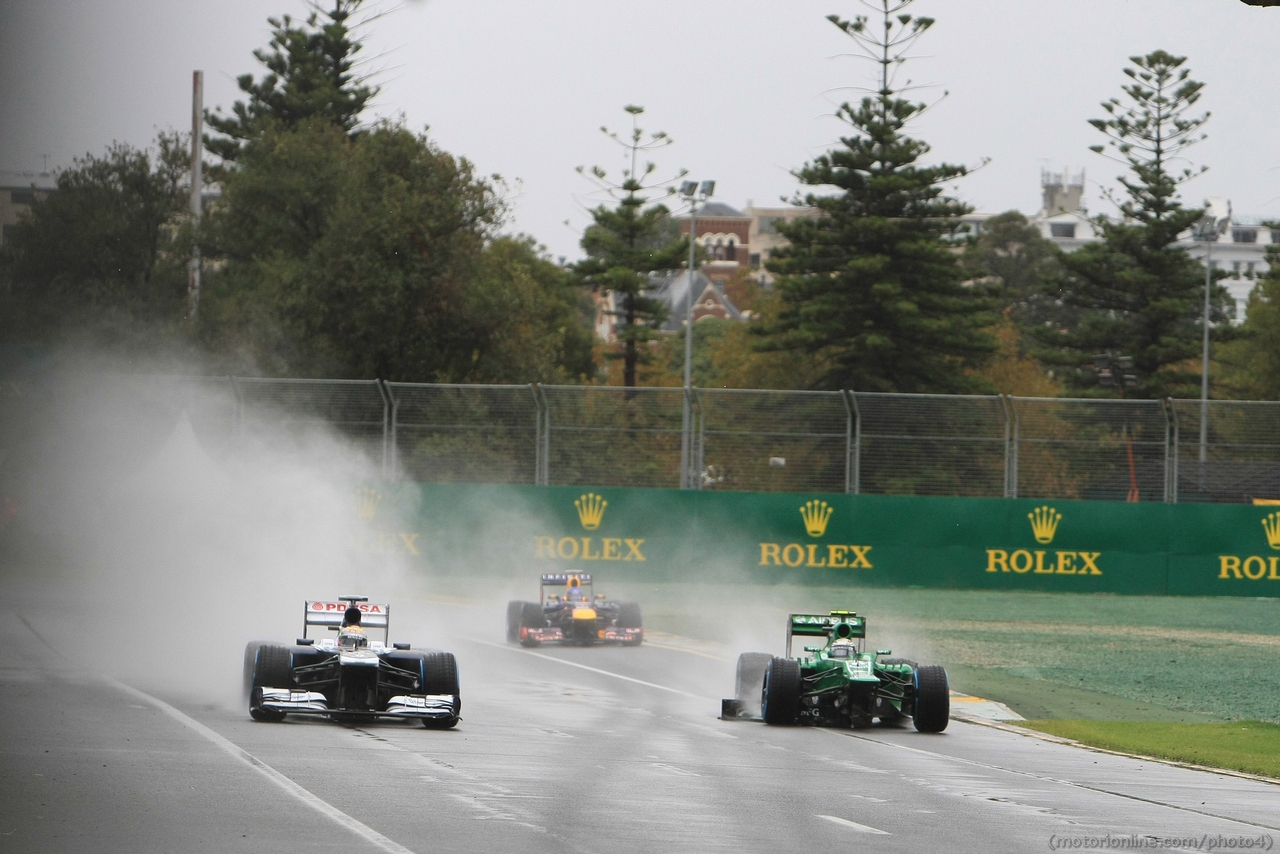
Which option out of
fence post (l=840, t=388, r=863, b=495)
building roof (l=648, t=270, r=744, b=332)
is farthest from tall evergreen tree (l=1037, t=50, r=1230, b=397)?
building roof (l=648, t=270, r=744, b=332)

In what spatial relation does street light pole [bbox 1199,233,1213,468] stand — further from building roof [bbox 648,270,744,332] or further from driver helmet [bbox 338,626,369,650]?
building roof [bbox 648,270,744,332]

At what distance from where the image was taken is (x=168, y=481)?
38.2 meters

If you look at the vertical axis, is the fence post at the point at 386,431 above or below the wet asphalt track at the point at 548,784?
above

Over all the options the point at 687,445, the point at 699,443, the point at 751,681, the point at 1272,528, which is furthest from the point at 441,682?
the point at 1272,528

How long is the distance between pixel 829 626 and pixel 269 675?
248 inches

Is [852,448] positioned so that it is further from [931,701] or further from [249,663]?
[249,663]

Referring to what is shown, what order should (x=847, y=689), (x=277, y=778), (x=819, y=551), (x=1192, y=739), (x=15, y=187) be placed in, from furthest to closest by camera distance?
(x=819, y=551)
(x=1192, y=739)
(x=847, y=689)
(x=277, y=778)
(x=15, y=187)

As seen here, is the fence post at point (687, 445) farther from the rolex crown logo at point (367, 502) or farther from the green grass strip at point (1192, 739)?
the green grass strip at point (1192, 739)

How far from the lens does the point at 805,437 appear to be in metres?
40.1

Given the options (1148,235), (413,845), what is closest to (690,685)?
(413,845)

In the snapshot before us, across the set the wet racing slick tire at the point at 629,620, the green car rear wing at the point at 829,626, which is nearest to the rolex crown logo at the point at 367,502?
the wet racing slick tire at the point at 629,620

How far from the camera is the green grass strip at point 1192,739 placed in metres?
16.3

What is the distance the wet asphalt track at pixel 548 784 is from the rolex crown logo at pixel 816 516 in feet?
66.0

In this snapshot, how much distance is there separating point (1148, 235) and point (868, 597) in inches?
1597
